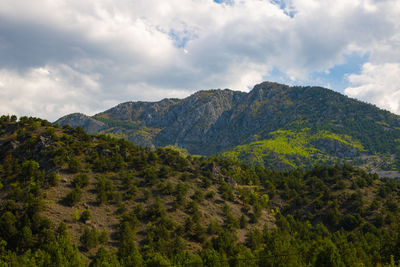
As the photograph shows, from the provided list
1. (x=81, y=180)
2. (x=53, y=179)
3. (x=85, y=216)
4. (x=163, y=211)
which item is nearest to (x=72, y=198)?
(x=85, y=216)

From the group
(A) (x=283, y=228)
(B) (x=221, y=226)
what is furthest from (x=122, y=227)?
(A) (x=283, y=228)

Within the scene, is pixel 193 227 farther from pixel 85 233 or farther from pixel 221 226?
pixel 85 233

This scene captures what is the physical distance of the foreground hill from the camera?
5859cm

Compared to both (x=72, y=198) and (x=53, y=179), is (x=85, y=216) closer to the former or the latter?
(x=72, y=198)

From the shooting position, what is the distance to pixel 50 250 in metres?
54.3

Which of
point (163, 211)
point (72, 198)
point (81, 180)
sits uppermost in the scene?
point (81, 180)

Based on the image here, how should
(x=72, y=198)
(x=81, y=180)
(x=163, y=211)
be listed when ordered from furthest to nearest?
(x=81, y=180) → (x=163, y=211) → (x=72, y=198)

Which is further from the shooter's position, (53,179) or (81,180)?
(81,180)

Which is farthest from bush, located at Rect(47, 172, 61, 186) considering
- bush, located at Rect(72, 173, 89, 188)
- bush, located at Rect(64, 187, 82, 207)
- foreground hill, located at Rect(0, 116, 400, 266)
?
bush, located at Rect(64, 187, 82, 207)

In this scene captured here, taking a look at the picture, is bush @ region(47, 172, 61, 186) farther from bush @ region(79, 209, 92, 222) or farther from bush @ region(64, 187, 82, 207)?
bush @ region(79, 209, 92, 222)

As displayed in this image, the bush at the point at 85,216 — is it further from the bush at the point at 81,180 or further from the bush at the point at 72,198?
the bush at the point at 81,180

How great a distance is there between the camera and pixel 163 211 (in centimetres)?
8306

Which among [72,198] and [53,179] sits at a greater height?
[53,179]

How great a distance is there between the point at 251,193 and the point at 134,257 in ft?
240
